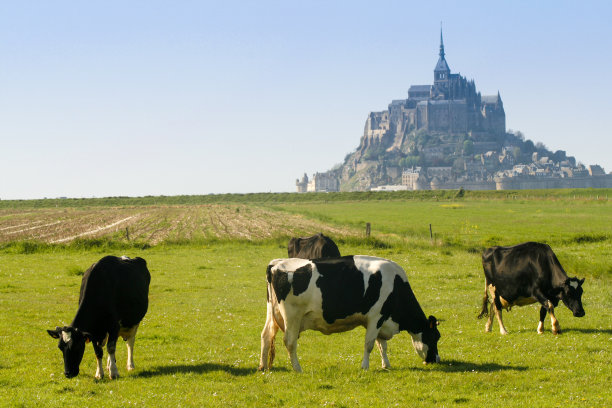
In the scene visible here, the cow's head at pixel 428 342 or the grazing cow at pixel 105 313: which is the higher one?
the grazing cow at pixel 105 313

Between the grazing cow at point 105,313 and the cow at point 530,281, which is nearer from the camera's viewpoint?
the grazing cow at point 105,313

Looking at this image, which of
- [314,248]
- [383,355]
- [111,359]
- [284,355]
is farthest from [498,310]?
[111,359]

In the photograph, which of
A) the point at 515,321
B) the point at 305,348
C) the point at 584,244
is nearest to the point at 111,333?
the point at 305,348

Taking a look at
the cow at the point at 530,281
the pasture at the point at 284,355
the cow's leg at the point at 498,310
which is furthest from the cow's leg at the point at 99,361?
the cow's leg at the point at 498,310

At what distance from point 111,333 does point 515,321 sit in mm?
11287

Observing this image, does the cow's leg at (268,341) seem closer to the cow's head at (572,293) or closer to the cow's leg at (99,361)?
the cow's leg at (99,361)

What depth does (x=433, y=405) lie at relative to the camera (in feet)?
31.8

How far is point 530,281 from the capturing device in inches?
593

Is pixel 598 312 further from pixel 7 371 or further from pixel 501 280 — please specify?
pixel 7 371

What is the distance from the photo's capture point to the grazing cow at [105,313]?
35.7 ft

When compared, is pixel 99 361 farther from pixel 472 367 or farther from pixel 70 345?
pixel 472 367

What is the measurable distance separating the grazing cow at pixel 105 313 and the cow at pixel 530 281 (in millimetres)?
8852

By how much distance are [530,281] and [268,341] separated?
714 cm

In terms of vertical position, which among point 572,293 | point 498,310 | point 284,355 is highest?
point 572,293
